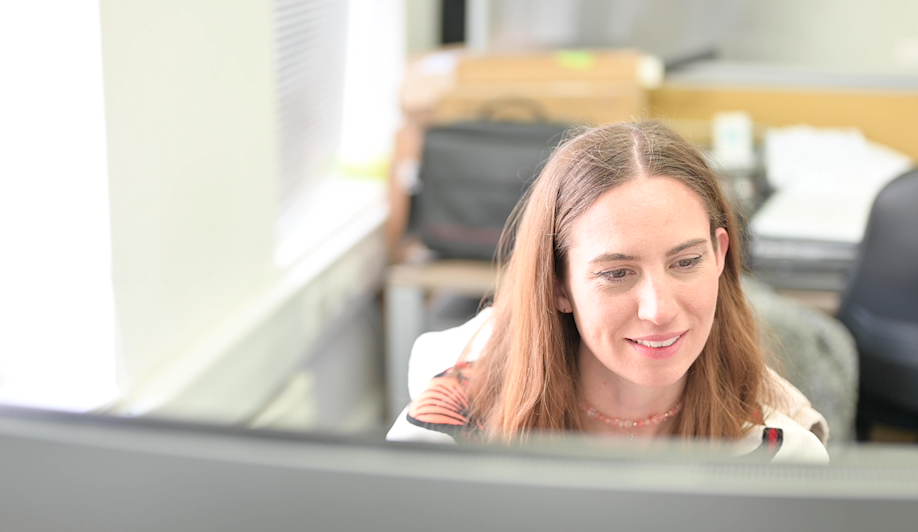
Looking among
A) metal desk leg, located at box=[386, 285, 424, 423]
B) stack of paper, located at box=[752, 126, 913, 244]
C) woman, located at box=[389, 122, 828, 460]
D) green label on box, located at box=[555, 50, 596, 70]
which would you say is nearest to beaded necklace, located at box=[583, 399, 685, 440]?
woman, located at box=[389, 122, 828, 460]

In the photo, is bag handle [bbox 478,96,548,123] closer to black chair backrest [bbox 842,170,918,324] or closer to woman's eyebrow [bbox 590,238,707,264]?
black chair backrest [bbox 842,170,918,324]

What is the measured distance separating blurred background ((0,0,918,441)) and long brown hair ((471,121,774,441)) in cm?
9

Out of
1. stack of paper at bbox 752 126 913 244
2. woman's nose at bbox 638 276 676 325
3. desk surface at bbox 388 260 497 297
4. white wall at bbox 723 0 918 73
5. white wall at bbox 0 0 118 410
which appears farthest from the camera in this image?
white wall at bbox 723 0 918 73

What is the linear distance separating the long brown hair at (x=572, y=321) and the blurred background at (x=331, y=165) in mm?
94

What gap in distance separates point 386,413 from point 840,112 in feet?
5.03

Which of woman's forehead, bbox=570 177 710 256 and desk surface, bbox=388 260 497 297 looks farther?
desk surface, bbox=388 260 497 297

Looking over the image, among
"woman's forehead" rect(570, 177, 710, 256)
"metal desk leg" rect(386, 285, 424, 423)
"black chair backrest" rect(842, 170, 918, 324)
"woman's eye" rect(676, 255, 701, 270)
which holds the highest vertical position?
"woman's forehead" rect(570, 177, 710, 256)

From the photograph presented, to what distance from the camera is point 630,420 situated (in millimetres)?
844

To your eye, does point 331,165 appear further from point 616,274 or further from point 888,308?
point 616,274

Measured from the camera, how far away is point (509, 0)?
2812 mm

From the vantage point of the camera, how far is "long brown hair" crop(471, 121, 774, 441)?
81 centimetres

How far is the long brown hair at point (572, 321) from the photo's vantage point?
2.66ft

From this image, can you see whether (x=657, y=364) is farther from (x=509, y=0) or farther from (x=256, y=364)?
(x=509, y=0)

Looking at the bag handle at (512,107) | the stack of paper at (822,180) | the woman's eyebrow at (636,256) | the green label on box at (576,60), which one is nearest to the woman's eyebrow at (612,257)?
the woman's eyebrow at (636,256)
